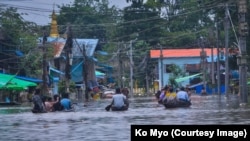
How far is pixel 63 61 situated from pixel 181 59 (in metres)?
19.4

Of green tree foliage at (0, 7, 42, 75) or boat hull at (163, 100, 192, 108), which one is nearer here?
boat hull at (163, 100, 192, 108)

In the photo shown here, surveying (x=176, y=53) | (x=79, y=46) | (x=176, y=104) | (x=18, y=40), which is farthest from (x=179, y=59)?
(x=176, y=104)

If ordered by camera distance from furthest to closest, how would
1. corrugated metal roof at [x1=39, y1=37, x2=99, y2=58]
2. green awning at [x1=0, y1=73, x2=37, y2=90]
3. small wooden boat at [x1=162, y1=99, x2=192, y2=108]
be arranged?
corrugated metal roof at [x1=39, y1=37, x2=99, y2=58] < green awning at [x1=0, y1=73, x2=37, y2=90] < small wooden boat at [x1=162, y1=99, x2=192, y2=108]

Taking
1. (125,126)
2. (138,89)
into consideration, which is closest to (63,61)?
(138,89)

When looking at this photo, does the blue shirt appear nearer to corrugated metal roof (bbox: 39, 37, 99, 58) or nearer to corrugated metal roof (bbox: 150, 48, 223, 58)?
corrugated metal roof (bbox: 39, 37, 99, 58)

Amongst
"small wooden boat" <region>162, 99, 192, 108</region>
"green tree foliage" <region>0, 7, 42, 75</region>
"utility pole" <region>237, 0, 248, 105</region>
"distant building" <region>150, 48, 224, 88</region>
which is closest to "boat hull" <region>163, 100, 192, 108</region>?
"small wooden boat" <region>162, 99, 192, 108</region>

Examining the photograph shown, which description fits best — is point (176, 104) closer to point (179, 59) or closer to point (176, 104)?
point (176, 104)

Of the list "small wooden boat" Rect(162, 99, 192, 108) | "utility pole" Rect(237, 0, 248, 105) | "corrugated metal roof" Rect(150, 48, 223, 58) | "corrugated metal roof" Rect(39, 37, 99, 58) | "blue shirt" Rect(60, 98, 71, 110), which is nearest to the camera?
"blue shirt" Rect(60, 98, 71, 110)

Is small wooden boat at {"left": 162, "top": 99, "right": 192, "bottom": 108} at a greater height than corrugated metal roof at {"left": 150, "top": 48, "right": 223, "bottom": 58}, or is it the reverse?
corrugated metal roof at {"left": 150, "top": 48, "right": 223, "bottom": 58}

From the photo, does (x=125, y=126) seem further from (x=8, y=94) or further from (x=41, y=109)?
(x=8, y=94)

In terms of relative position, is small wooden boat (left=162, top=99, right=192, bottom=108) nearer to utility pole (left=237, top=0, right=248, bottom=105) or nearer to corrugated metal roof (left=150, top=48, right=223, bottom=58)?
utility pole (left=237, top=0, right=248, bottom=105)

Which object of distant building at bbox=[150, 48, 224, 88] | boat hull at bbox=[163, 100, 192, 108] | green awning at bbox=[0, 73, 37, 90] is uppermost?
distant building at bbox=[150, 48, 224, 88]

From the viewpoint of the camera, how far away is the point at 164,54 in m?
93.8

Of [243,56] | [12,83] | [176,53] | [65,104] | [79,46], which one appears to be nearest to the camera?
[65,104]
